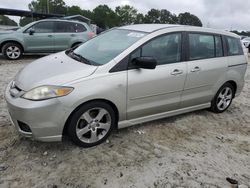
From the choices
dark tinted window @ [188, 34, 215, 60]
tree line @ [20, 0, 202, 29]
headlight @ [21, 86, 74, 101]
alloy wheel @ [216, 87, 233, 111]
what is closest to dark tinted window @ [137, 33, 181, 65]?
dark tinted window @ [188, 34, 215, 60]

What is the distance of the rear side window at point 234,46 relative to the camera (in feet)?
16.5

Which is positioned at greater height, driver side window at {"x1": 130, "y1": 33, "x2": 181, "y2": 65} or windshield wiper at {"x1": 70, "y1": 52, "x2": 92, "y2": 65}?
driver side window at {"x1": 130, "y1": 33, "x2": 181, "y2": 65}

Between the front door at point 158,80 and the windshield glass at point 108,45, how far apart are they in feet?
0.79

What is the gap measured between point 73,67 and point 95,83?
42 cm

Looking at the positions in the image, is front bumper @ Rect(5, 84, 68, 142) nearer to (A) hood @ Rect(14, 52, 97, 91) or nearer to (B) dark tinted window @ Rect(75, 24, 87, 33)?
(A) hood @ Rect(14, 52, 97, 91)

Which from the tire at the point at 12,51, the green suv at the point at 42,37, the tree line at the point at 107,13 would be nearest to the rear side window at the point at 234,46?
the green suv at the point at 42,37

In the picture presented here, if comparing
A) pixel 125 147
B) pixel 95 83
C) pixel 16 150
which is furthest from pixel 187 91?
pixel 16 150

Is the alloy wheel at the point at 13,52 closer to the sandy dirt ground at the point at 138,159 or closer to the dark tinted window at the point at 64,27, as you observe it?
the dark tinted window at the point at 64,27

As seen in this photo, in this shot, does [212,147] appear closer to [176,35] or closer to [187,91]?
[187,91]

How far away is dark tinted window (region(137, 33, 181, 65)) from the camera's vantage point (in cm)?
396

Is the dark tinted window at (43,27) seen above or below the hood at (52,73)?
above

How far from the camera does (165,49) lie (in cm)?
414

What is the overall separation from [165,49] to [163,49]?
0.04 meters

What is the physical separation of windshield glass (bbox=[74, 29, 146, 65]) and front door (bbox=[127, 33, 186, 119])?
0.79ft
